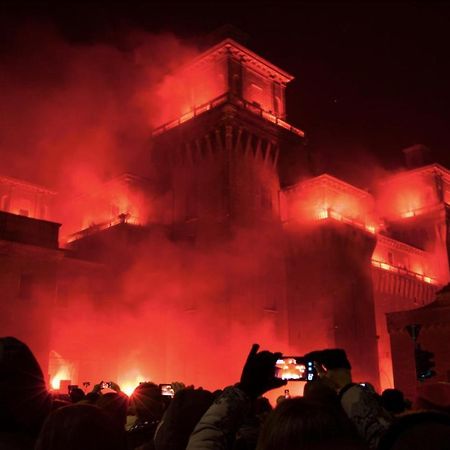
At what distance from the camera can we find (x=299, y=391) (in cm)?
2991

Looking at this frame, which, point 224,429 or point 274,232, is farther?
point 274,232

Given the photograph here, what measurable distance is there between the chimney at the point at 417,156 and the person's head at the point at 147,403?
165 feet

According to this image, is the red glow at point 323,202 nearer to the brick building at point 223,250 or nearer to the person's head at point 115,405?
the brick building at point 223,250

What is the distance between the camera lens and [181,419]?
3584 mm

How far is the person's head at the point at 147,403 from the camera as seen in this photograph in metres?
5.61

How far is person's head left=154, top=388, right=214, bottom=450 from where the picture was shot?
3523mm

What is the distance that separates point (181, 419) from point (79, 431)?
Answer: 117cm

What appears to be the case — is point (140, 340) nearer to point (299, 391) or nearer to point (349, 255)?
point (299, 391)

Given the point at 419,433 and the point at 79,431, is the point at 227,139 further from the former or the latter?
the point at 419,433

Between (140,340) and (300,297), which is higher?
(300,297)

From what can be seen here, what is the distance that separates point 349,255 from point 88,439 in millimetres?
33490

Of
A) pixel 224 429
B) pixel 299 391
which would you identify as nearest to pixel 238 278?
pixel 299 391

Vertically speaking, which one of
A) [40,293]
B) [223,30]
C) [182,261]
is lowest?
[40,293]

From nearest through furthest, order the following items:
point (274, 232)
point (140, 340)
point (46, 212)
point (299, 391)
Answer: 1. point (299, 391)
2. point (140, 340)
3. point (274, 232)
4. point (46, 212)
